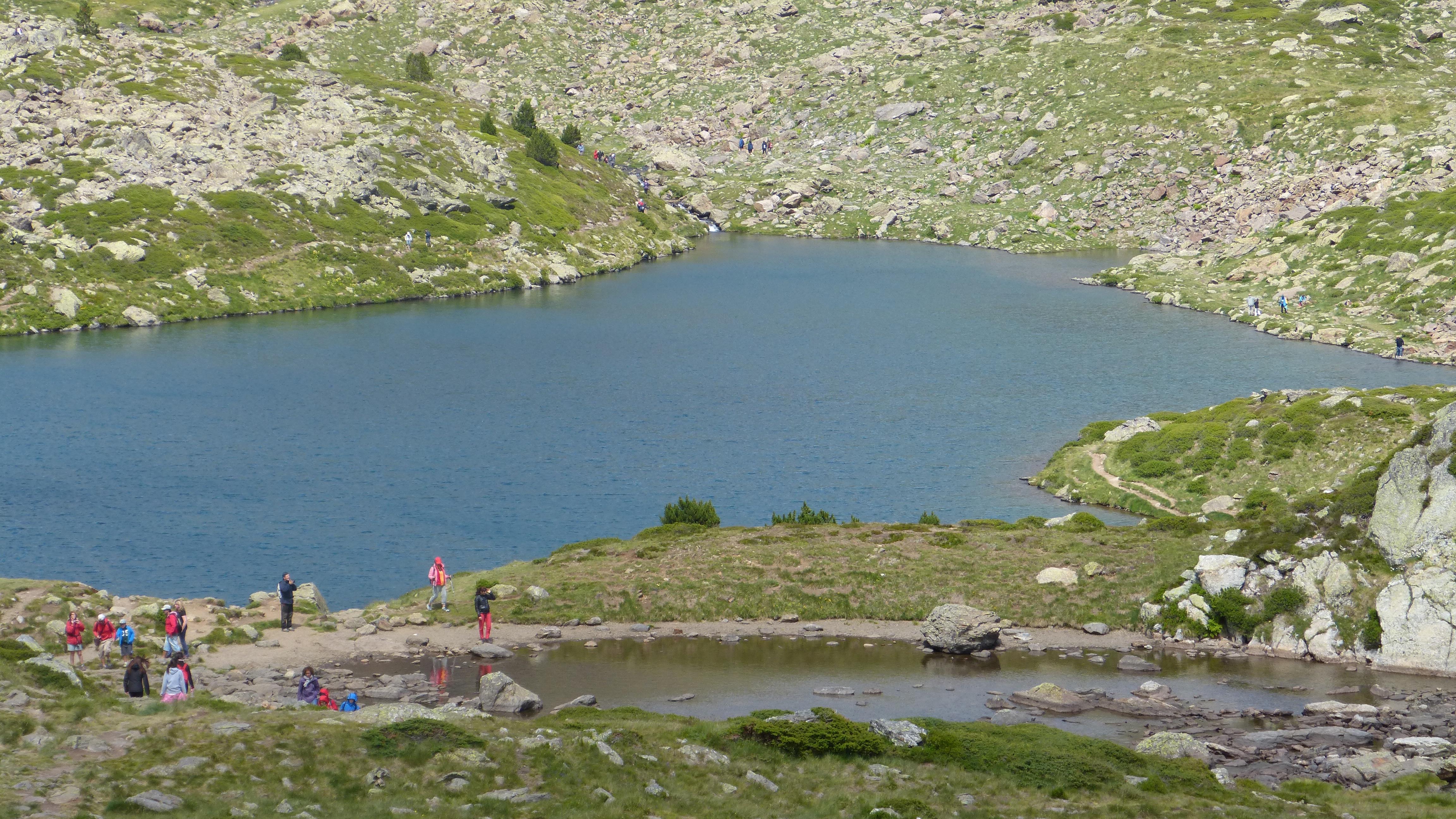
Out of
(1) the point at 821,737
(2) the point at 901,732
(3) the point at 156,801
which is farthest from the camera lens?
(2) the point at 901,732

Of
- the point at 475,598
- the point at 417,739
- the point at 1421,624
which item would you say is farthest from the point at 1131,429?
the point at 417,739

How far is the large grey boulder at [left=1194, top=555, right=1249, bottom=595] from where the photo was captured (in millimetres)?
60625

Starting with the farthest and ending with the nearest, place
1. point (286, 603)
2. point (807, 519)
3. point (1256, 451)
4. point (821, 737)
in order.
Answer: point (1256, 451) < point (807, 519) < point (286, 603) < point (821, 737)

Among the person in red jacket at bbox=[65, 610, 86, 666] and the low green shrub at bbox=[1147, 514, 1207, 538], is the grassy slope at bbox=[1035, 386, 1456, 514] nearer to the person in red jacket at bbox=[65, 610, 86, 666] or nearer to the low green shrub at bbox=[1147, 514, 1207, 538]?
the low green shrub at bbox=[1147, 514, 1207, 538]

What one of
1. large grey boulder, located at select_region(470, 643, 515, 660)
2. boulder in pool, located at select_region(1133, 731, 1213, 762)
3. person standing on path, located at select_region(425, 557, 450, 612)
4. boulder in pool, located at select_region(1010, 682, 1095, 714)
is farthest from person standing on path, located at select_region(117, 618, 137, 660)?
boulder in pool, located at select_region(1133, 731, 1213, 762)

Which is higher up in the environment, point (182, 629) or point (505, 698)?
point (182, 629)

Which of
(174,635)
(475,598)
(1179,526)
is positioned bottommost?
(475,598)

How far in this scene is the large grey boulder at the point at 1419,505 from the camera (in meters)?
55.7

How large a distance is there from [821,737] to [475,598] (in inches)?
987

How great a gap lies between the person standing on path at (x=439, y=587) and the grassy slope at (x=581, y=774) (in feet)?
64.1

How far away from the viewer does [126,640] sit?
171ft

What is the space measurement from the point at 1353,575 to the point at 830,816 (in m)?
32.8

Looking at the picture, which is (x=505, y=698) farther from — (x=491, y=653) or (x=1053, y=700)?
(x=1053, y=700)

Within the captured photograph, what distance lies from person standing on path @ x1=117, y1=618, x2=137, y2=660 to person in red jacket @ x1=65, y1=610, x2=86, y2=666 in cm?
146
